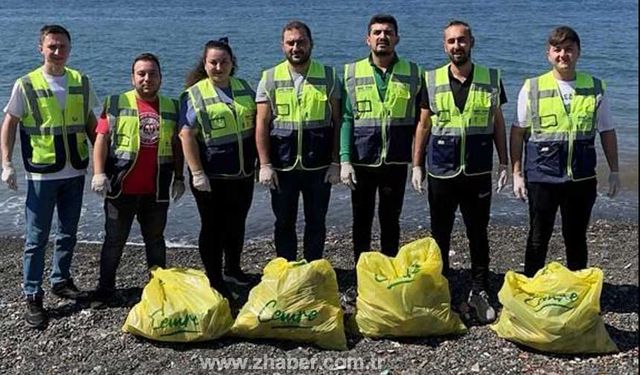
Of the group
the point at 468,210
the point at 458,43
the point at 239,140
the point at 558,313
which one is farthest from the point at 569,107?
the point at 239,140

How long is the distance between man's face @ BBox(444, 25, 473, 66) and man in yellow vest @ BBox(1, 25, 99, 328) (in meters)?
2.48

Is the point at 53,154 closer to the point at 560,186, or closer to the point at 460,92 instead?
the point at 460,92

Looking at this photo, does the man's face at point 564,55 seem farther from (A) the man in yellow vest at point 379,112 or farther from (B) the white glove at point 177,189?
(B) the white glove at point 177,189

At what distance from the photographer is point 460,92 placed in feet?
18.3

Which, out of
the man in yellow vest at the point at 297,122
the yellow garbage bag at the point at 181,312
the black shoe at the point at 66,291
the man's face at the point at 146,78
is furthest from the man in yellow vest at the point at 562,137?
the black shoe at the point at 66,291

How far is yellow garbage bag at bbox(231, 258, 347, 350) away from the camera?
533 centimetres

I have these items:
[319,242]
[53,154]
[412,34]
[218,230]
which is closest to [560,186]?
[319,242]

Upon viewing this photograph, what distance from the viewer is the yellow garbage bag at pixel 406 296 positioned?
5344 millimetres

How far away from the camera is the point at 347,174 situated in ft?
18.6

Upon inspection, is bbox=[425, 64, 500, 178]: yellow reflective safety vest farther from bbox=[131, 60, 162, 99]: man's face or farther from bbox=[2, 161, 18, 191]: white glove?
bbox=[2, 161, 18, 191]: white glove

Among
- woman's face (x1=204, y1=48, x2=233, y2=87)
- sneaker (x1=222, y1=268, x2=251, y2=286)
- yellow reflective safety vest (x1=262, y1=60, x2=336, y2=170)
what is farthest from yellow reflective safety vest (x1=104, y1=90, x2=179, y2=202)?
sneaker (x1=222, y1=268, x2=251, y2=286)

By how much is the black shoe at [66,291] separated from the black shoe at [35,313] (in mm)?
320

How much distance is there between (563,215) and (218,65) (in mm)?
2533

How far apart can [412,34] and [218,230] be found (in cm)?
2212
